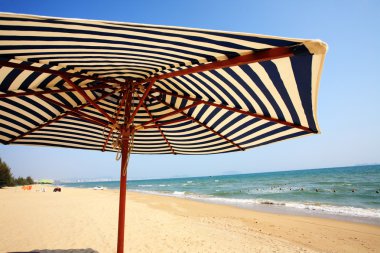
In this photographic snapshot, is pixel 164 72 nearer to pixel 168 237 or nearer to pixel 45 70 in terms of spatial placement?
pixel 45 70

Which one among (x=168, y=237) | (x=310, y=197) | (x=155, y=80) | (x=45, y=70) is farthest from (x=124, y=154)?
(x=310, y=197)

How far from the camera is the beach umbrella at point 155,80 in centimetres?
156

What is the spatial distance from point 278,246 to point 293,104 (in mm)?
5405

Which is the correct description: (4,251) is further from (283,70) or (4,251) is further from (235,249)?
(283,70)

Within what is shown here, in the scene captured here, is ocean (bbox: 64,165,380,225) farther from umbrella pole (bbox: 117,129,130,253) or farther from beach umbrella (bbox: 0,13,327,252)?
umbrella pole (bbox: 117,129,130,253)

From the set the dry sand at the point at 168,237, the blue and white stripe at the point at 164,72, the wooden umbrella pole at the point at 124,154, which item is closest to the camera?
the blue and white stripe at the point at 164,72

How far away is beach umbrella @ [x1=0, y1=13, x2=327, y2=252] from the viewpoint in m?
1.56

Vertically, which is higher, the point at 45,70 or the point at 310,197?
the point at 45,70

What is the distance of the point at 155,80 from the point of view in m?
2.29

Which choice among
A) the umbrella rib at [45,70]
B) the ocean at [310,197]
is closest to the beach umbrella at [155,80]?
the umbrella rib at [45,70]

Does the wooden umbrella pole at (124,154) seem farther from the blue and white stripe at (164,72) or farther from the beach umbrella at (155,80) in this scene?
the blue and white stripe at (164,72)

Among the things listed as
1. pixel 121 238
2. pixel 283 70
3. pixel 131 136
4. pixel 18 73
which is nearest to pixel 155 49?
pixel 283 70

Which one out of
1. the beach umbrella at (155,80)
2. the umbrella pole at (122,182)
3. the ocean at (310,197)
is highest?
the beach umbrella at (155,80)

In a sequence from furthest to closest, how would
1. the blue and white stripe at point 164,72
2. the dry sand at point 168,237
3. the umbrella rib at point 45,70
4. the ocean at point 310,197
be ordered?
1. the ocean at point 310,197
2. the dry sand at point 168,237
3. the umbrella rib at point 45,70
4. the blue and white stripe at point 164,72
